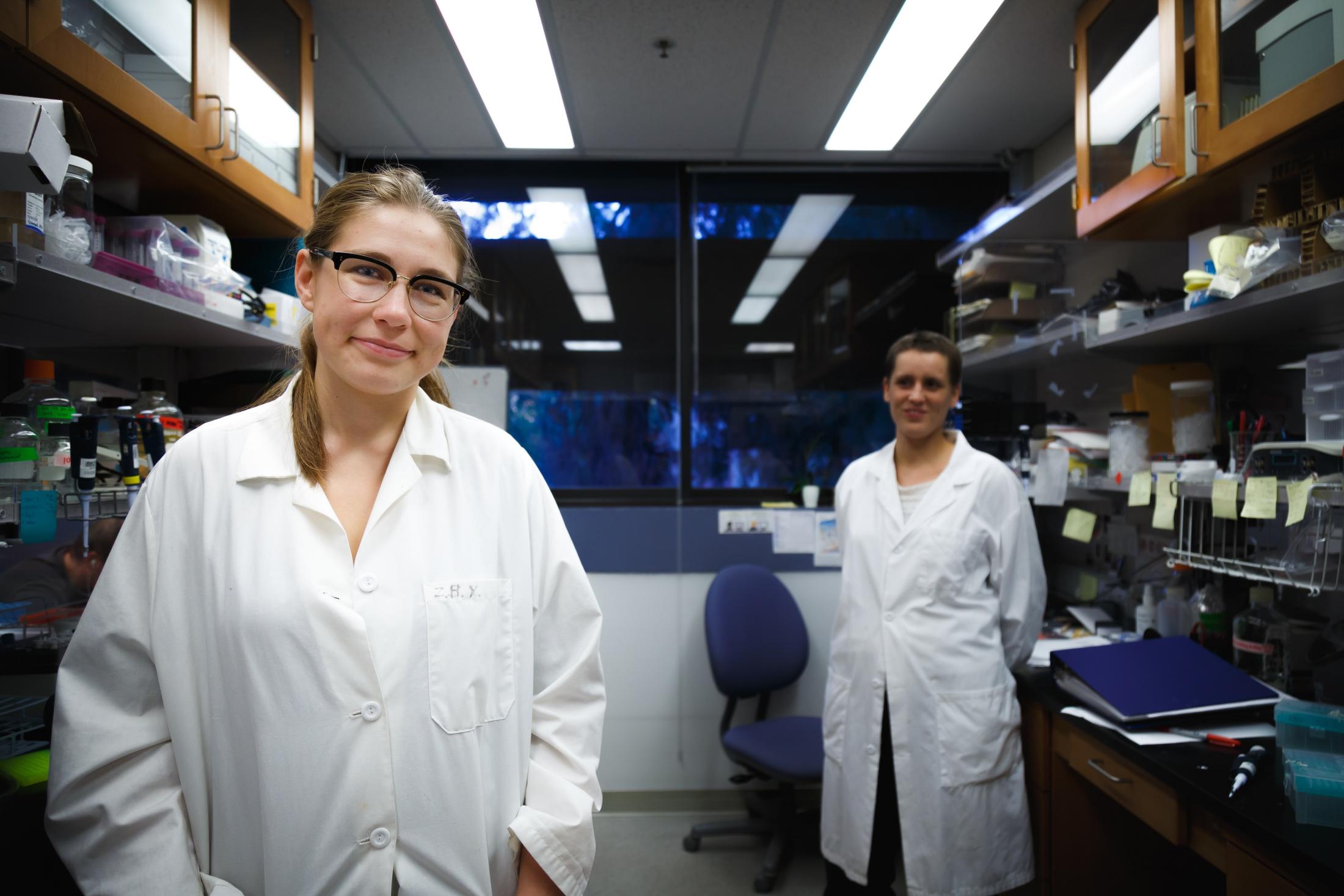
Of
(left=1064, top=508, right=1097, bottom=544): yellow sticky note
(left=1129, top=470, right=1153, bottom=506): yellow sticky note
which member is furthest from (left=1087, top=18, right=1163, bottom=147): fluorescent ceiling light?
(left=1064, top=508, right=1097, bottom=544): yellow sticky note

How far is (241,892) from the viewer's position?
91cm

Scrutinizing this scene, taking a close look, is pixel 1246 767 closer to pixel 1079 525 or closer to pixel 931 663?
pixel 931 663

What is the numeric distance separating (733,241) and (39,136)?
2.64 m

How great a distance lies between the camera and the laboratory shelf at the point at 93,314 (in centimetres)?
113

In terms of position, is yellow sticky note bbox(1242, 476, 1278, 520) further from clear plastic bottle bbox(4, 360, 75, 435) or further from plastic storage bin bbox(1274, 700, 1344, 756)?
clear plastic bottle bbox(4, 360, 75, 435)

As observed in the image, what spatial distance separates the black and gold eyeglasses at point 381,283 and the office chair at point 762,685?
6.41ft

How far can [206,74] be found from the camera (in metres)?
1.58

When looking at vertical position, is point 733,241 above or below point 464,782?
above

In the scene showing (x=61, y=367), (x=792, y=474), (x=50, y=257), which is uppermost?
(x=50, y=257)

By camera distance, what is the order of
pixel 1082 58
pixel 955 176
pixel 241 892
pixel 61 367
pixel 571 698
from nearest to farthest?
pixel 241 892 → pixel 571 698 → pixel 61 367 → pixel 1082 58 → pixel 955 176

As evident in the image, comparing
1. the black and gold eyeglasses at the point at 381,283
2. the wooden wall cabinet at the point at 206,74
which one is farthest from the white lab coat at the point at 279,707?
the wooden wall cabinet at the point at 206,74

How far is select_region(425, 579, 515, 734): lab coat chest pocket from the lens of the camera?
0.94 m

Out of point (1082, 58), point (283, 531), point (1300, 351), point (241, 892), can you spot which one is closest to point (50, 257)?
point (283, 531)

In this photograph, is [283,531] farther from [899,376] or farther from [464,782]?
[899,376]
